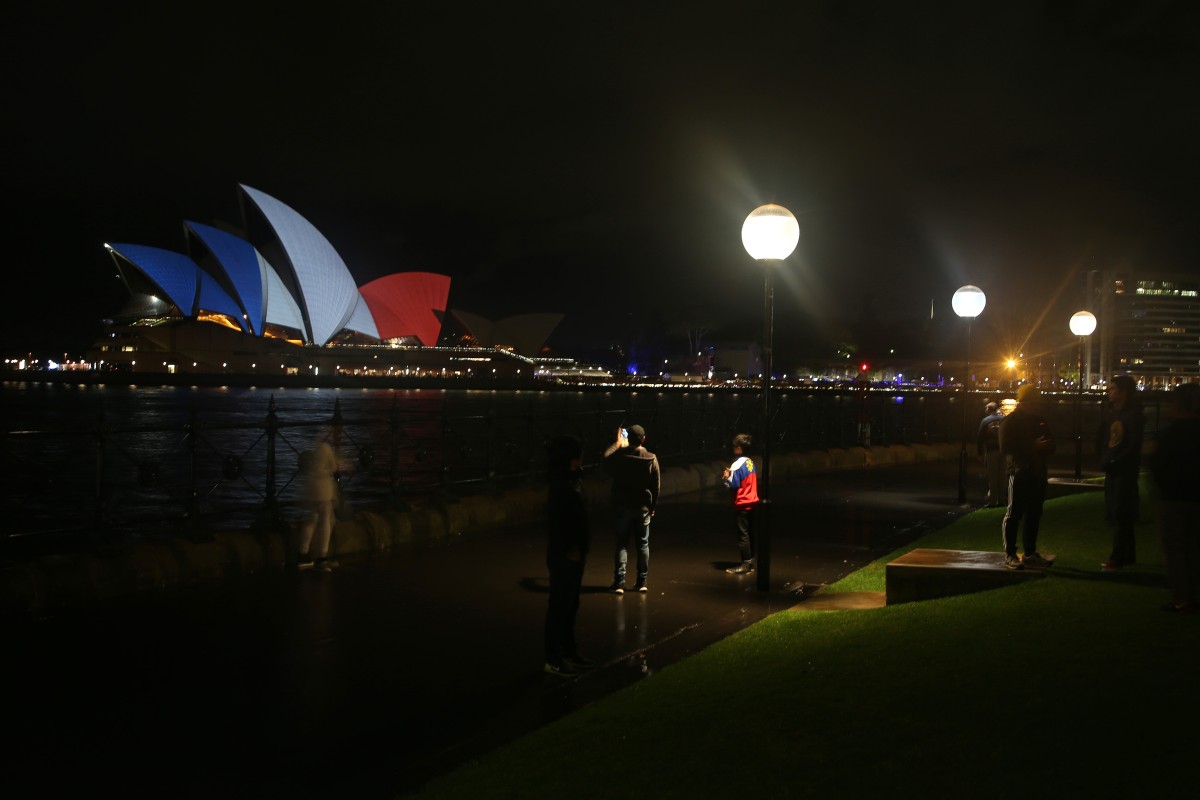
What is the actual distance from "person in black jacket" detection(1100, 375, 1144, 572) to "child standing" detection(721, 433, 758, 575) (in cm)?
327

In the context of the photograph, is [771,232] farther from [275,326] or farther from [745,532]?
[275,326]

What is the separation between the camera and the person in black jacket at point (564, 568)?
20.7 ft

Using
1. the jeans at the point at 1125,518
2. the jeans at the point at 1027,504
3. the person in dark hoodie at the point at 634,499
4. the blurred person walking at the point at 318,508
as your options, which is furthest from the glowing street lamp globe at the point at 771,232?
the blurred person walking at the point at 318,508

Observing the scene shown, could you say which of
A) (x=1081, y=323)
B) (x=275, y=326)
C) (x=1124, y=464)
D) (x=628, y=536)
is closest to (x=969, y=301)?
(x=1081, y=323)

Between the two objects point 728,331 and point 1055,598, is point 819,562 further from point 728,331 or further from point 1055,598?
point 728,331

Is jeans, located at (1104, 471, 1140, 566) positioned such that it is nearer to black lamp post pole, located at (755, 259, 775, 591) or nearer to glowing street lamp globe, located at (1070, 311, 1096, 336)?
black lamp post pole, located at (755, 259, 775, 591)

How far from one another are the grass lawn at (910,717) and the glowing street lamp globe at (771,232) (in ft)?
A: 12.3

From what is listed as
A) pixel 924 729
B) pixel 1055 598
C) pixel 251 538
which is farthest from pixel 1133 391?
pixel 251 538

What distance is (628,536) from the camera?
884 centimetres

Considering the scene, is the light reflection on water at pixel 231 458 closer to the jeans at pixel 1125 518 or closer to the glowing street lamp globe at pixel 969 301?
the glowing street lamp globe at pixel 969 301

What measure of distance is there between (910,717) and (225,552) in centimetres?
686

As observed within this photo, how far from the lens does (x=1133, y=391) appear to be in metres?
8.49

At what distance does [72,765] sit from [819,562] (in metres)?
7.80

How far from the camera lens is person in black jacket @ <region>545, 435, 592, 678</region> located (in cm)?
630
